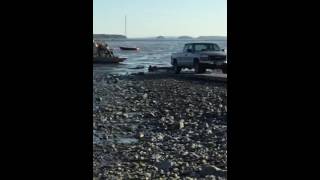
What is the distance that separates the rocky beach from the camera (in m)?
8.55

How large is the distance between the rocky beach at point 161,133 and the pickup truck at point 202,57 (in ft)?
12.1

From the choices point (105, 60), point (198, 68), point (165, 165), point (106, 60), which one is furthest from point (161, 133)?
point (106, 60)

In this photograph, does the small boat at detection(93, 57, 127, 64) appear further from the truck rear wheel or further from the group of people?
the truck rear wheel

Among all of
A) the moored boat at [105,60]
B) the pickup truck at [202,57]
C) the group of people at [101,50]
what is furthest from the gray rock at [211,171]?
the moored boat at [105,60]

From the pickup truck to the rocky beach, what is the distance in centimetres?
369

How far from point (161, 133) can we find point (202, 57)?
15841 mm

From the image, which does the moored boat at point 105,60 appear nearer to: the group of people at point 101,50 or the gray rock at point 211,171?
the group of people at point 101,50

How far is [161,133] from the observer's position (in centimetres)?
1238

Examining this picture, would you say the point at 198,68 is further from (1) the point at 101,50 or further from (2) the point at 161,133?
(1) the point at 101,50

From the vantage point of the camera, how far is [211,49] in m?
28.0

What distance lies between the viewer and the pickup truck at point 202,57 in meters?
27.3

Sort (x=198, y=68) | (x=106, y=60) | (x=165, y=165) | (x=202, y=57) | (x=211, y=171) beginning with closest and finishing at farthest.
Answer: (x=211, y=171) → (x=165, y=165) → (x=202, y=57) → (x=198, y=68) → (x=106, y=60)
